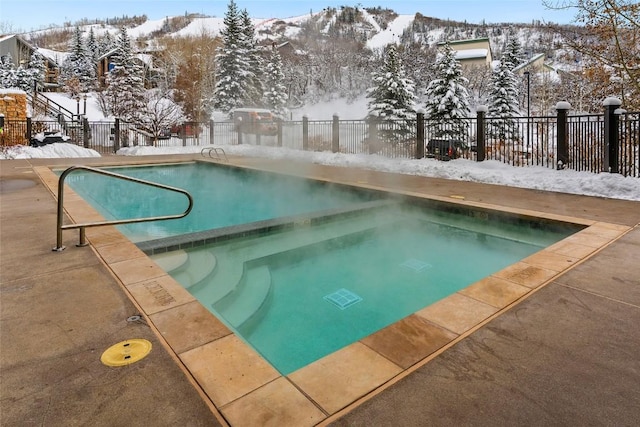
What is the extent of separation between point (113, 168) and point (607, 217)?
12.0m

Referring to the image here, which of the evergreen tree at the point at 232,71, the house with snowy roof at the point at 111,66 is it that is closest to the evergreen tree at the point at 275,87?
the evergreen tree at the point at 232,71

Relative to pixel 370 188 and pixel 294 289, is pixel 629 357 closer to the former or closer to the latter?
pixel 294 289

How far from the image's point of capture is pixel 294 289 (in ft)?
12.7

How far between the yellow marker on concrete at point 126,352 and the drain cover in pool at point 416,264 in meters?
3.05

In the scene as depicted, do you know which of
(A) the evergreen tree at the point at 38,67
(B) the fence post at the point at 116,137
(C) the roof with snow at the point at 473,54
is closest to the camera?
(B) the fence post at the point at 116,137

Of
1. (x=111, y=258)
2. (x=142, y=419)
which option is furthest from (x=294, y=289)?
(x=142, y=419)

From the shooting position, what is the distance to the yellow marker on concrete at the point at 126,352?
73.0 inches

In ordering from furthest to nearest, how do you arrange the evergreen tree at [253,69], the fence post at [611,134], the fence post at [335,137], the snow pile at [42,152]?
the evergreen tree at [253,69] → the fence post at [335,137] → the snow pile at [42,152] → the fence post at [611,134]

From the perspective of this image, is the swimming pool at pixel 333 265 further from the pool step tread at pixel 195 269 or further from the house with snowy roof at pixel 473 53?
the house with snowy roof at pixel 473 53

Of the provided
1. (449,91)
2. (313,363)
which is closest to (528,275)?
(313,363)

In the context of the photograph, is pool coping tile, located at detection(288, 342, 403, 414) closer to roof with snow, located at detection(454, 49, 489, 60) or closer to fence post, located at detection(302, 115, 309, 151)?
fence post, located at detection(302, 115, 309, 151)

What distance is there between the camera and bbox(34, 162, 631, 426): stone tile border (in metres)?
1.58

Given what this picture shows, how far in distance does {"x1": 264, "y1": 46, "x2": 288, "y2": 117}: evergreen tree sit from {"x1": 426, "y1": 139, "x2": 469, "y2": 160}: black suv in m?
17.6

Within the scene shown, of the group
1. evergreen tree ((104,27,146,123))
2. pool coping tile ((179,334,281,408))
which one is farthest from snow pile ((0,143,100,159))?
pool coping tile ((179,334,281,408))
